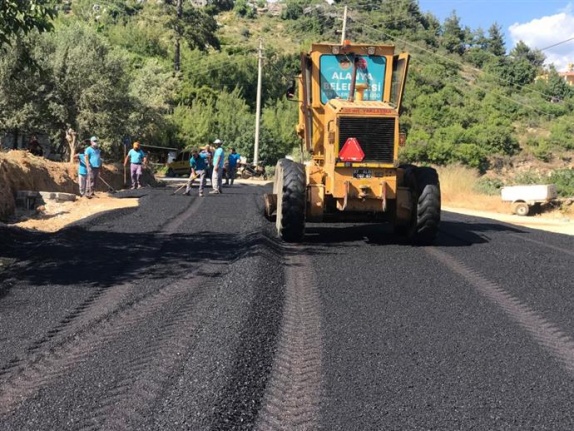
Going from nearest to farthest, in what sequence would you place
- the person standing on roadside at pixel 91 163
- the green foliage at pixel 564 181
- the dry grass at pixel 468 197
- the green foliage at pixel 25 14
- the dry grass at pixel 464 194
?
the green foliage at pixel 25 14 → the person standing on roadside at pixel 91 163 → the dry grass at pixel 468 197 → the dry grass at pixel 464 194 → the green foliage at pixel 564 181

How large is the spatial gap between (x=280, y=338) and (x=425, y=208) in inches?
205

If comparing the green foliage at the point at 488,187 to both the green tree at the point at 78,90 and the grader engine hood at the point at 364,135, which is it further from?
the grader engine hood at the point at 364,135

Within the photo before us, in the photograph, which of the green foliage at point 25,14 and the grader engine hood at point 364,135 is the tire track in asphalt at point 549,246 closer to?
the grader engine hood at point 364,135

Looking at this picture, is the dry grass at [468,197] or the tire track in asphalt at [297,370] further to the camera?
the dry grass at [468,197]

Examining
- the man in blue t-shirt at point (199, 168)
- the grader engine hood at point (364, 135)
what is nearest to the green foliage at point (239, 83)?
the grader engine hood at point (364, 135)

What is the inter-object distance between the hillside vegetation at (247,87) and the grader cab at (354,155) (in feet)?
13.0

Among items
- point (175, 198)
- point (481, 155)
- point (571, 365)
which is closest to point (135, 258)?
point (571, 365)

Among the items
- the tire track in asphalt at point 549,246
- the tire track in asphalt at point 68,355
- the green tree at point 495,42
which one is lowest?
the tire track in asphalt at point 68,355

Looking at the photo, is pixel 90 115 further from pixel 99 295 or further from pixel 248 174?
pixel 99 295

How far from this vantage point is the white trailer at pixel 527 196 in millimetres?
20127

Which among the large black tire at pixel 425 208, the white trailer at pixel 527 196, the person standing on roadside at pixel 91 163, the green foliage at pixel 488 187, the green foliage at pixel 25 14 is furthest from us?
the green foliage at pixel 488 187

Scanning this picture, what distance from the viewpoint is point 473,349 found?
4863mm

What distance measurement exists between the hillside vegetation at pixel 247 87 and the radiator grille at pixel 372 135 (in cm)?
425

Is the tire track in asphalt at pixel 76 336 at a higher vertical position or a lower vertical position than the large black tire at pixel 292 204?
lower
